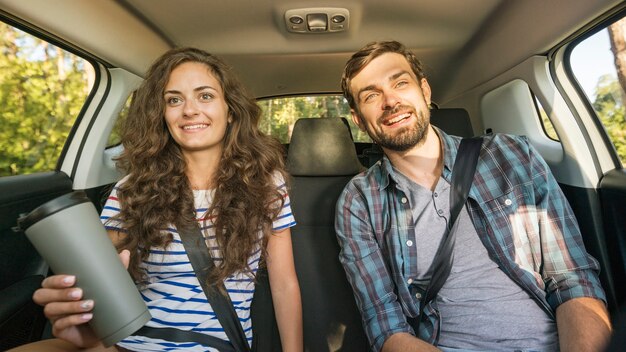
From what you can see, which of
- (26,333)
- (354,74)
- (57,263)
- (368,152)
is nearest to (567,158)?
(368,152)

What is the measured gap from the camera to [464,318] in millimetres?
1370

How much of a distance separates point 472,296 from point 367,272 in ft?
1.17

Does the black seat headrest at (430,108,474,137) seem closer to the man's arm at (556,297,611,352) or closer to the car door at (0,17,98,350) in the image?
the man's arm at (556,297,611,352)

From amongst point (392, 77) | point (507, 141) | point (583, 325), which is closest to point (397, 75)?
point (392, 77)

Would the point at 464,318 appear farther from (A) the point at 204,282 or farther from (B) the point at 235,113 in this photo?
(B) the point at 235,113

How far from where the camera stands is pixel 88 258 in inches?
32.4

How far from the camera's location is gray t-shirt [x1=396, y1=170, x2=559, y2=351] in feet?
4.26

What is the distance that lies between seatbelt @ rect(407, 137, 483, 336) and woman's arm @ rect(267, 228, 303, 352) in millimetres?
403

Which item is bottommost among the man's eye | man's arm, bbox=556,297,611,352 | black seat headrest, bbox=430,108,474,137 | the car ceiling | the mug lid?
man's arm, bbox=556,297,611,352

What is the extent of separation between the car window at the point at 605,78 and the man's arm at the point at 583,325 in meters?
0.75

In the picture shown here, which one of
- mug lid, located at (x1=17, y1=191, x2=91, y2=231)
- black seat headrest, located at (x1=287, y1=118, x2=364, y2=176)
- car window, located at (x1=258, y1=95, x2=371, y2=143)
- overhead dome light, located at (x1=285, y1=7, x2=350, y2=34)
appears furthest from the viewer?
car window, located at (x1=258, y1=95, x2=371, y2=143)

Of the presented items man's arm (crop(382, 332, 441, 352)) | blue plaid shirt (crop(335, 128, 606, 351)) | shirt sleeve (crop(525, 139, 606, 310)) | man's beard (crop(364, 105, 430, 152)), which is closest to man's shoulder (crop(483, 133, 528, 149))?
blue plaid shirt (crop(335, 128, 606, 351))

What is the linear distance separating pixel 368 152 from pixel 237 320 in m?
1.08

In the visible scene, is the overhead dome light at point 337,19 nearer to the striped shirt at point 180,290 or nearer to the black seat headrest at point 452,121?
the black seat headrest at point 452,121
